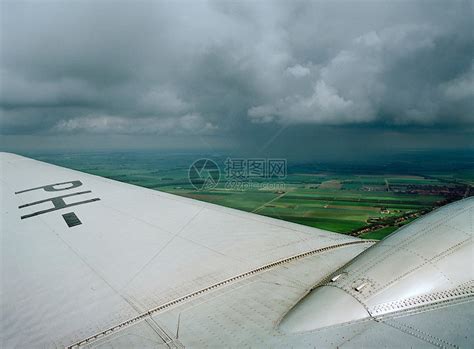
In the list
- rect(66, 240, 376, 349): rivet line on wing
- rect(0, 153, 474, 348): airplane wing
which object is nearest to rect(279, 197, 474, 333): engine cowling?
rect(0, 153, 474, 348): airplane wing

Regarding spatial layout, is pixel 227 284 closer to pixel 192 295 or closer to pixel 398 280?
pixel 192 295

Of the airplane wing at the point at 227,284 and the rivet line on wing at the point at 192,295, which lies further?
the rivet line on wing at the point at 192,295

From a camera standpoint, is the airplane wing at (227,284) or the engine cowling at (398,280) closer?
the airplane wing at (227,284)

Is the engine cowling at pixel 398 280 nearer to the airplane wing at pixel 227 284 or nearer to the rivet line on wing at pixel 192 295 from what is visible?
the airplane wing at pixel 227 284

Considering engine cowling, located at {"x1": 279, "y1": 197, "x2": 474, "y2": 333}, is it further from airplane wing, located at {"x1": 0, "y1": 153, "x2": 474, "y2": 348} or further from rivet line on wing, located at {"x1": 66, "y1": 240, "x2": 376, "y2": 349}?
rivet line on wing, located at {"x1": 66, "y1": 240, "x2": 376, "y2": 349}

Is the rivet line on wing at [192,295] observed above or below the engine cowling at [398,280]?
below

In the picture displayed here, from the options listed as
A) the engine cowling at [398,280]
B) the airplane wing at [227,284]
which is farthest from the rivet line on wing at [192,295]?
the engine cowling at [398,280]

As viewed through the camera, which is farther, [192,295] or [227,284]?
[227,284]

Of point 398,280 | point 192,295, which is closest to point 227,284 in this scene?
point 192,295

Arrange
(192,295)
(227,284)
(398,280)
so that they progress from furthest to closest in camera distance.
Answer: (227,284), (192,295), (398,280)

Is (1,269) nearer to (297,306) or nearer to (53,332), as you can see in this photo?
(53,332)
